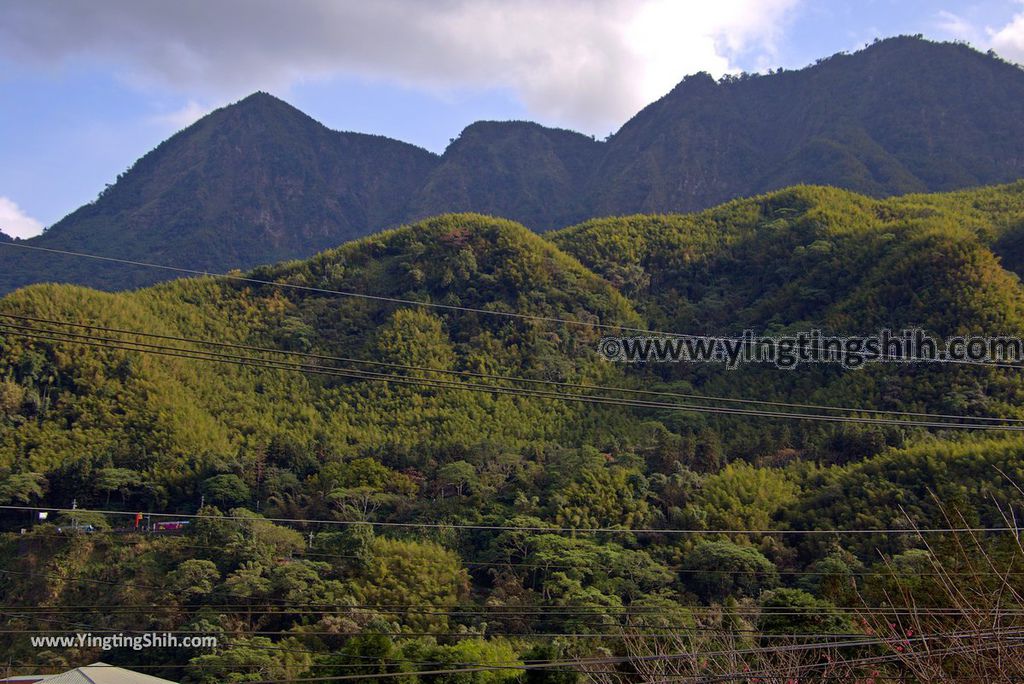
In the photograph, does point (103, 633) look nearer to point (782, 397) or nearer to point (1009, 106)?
point (782, 397)

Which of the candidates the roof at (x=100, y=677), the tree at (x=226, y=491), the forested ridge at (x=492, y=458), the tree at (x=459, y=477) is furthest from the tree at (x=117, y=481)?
the roof at (x=100, y=677)

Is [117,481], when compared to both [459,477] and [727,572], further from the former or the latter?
[727,572]

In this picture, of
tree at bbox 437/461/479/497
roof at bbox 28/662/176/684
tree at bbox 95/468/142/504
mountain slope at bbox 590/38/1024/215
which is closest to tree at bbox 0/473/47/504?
tree at bbox 95/468/142/504

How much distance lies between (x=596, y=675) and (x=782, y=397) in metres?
26.4

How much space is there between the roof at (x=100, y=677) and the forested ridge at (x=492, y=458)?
1568 millimetres

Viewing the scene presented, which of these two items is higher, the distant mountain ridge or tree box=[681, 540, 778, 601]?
the distant mountain ridge

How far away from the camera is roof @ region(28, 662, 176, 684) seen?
2016 cm

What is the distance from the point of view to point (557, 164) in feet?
455

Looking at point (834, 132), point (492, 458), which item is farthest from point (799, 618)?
point (834, 132)

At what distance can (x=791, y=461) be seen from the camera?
116 feet
